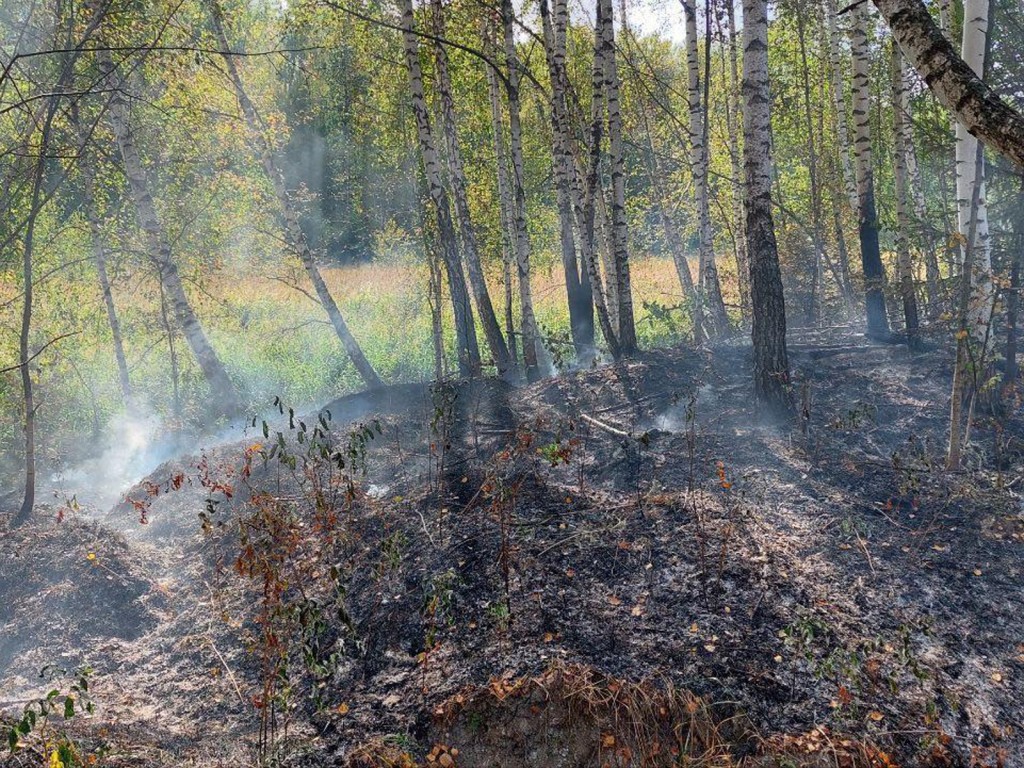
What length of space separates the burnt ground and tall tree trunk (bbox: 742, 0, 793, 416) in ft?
1.39

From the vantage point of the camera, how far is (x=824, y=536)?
5105mm

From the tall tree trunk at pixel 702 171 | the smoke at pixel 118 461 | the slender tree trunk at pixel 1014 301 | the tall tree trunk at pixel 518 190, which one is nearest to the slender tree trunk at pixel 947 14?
the slender tree trunk at pixel 1014 301

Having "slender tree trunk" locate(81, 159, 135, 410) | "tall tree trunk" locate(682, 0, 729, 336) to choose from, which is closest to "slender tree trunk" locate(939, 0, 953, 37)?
"tall tree trunk" locate(682, 0, 729, 336)

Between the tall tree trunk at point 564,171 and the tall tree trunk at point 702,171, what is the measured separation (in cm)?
194

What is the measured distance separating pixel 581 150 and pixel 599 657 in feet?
39.7

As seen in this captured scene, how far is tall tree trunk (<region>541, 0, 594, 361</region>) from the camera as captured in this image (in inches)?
389

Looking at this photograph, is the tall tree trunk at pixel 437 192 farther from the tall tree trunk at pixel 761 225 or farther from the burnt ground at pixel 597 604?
the tall tree trunk at pixel 761 225

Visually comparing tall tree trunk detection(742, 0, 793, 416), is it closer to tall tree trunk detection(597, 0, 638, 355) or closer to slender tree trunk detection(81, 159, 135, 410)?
tall tree trunk detection(597, 0, 638, 355)

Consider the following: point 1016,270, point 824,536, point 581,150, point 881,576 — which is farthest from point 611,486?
point 581,150

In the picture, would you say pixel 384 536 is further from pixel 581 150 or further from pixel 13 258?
pixel 581 150

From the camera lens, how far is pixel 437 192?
9.81m

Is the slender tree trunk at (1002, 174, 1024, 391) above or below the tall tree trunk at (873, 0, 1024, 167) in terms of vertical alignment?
below

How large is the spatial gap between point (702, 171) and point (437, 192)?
14.8ft

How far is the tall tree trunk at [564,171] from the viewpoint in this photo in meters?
9.88
